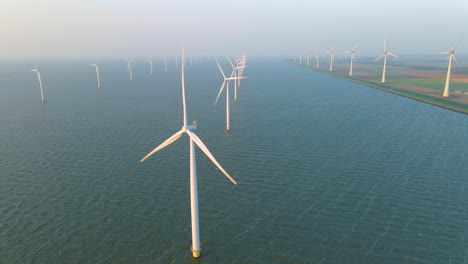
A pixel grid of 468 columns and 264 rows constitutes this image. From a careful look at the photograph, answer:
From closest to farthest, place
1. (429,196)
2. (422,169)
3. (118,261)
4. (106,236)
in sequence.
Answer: (118,261), (106,236), (429,196), (422,169)

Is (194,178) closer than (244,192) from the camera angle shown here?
Yes

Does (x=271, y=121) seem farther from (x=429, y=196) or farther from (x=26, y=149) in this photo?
(x=26, y=149)

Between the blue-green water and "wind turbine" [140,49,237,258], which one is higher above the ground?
"wind turbine" [140,49,237,258]

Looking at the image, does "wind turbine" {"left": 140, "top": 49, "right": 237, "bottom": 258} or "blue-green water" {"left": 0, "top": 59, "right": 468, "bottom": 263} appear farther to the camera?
"blue-green water" {"left": 0, "top": 59, "right": 468, "bottom": 263}

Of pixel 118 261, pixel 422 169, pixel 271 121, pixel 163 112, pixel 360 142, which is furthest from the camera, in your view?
pixel 163 112

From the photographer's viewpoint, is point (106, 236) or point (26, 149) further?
point (26, 149)

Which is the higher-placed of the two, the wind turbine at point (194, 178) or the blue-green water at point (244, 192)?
the wind turbine at point (194, 178)

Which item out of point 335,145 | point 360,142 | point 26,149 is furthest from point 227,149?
point 26,149

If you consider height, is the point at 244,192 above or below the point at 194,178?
below
